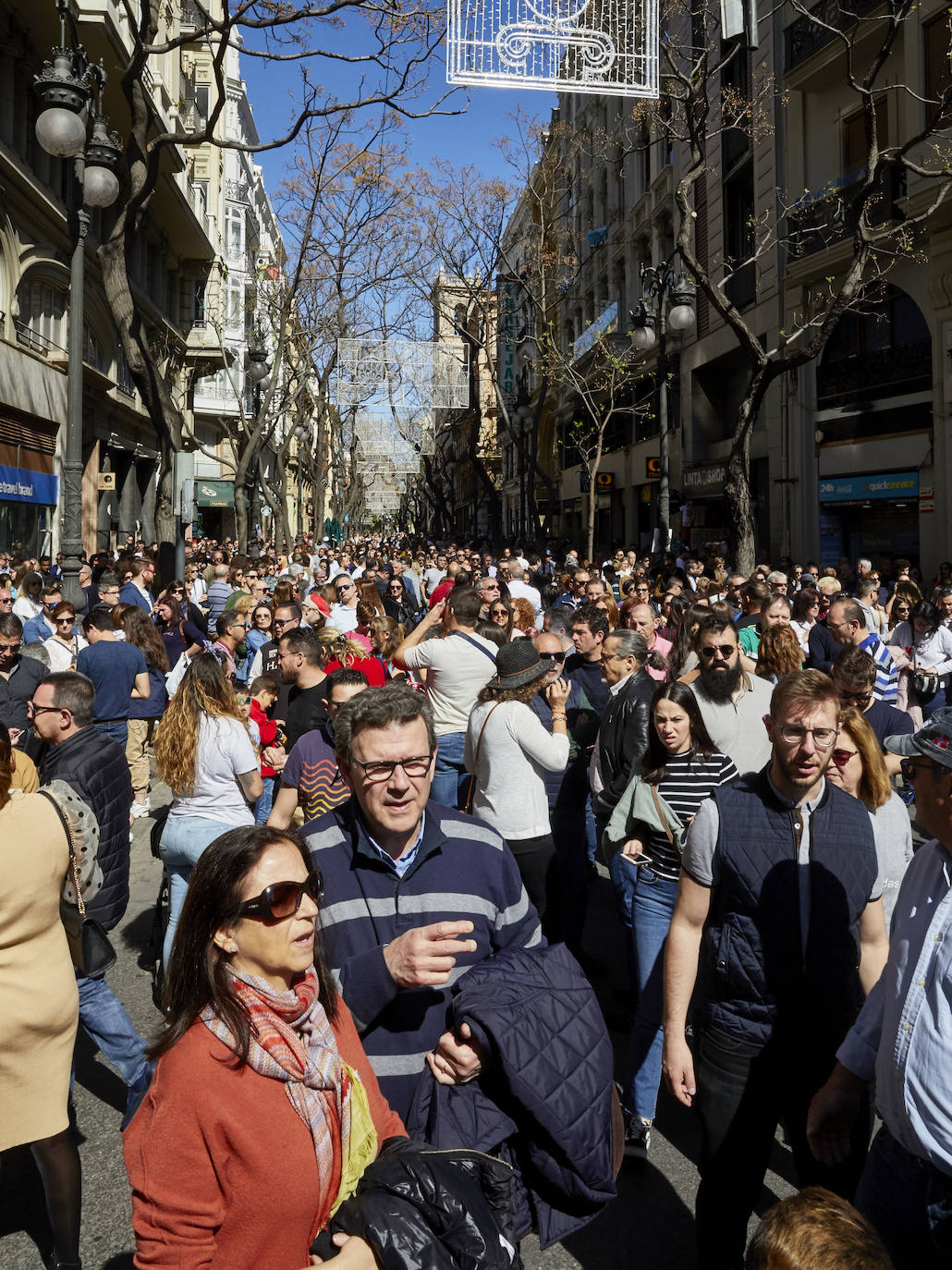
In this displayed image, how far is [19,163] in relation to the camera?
804 inches

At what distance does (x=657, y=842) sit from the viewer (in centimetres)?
458

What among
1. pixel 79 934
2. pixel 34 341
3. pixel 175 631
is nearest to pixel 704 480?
pixel 34 341

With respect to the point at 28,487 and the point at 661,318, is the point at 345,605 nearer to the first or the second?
the point at 661,318

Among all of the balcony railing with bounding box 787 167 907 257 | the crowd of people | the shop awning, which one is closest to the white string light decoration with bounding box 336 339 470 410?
the balcony railing with bounding box 787 167 907 257

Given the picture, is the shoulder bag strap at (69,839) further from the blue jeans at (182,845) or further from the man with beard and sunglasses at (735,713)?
the man with beard and sunglasses at (735,713)

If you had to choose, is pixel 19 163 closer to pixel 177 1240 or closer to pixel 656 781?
pixel 656 781

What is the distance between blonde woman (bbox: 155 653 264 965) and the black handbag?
1.30 meters

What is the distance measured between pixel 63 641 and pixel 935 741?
818 centimetres

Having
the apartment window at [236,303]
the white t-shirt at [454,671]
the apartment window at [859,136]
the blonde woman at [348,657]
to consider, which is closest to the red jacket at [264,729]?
the blonde woman at [348,657]

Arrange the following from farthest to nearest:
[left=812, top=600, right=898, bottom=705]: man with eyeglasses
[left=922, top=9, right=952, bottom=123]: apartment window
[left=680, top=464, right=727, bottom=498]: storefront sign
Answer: [left=680, top=464, right=727, bottom=498]: storefront sign, [left=922, top=9, right=952, bottom=123]: apartment window, [left=812, top=600, right=898, bottom=705]: man with eyeglasses

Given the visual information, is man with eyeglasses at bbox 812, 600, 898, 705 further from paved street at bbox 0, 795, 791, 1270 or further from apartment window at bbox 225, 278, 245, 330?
apartment window at bbox 225, 278, 245, 330

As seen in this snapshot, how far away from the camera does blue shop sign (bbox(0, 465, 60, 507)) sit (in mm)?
21094

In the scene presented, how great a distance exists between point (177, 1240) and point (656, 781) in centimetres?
300

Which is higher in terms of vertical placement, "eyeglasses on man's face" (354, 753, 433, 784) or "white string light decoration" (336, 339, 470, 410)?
"white string light decoration" (336, 339, 470, 410)
